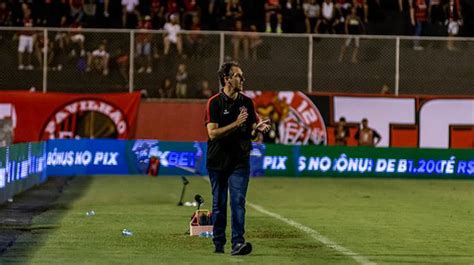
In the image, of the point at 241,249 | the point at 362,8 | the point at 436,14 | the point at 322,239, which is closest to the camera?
the point at 241,249

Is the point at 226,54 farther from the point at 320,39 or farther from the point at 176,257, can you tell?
the point at 176,257

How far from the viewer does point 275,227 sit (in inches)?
689

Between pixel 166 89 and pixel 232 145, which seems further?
pixel 166 89

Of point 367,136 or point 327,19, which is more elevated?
point 327,19

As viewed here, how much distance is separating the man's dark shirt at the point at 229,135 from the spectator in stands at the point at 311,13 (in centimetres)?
2572

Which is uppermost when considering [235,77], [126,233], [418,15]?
[418,15]

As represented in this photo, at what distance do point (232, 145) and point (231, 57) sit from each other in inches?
925

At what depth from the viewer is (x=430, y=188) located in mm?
30281

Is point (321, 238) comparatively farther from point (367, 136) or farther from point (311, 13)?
point (311, 13)

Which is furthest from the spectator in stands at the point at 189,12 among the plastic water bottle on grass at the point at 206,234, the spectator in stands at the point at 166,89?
the plastic water bottle on grass at the point at 206,234

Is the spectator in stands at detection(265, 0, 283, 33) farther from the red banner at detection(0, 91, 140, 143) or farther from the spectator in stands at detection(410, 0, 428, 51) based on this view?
the red banner at detection(0, 91, 140, 143)

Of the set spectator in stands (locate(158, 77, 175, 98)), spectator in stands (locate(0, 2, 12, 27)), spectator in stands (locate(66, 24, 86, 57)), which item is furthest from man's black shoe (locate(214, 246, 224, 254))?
spectator in stands (locate(0, 2, 12, 27))

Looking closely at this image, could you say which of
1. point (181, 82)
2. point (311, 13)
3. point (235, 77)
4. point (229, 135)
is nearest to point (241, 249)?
point (229, 135)

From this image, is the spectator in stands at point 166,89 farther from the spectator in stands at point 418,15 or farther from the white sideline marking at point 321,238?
the white sideline marking at point 321,238
